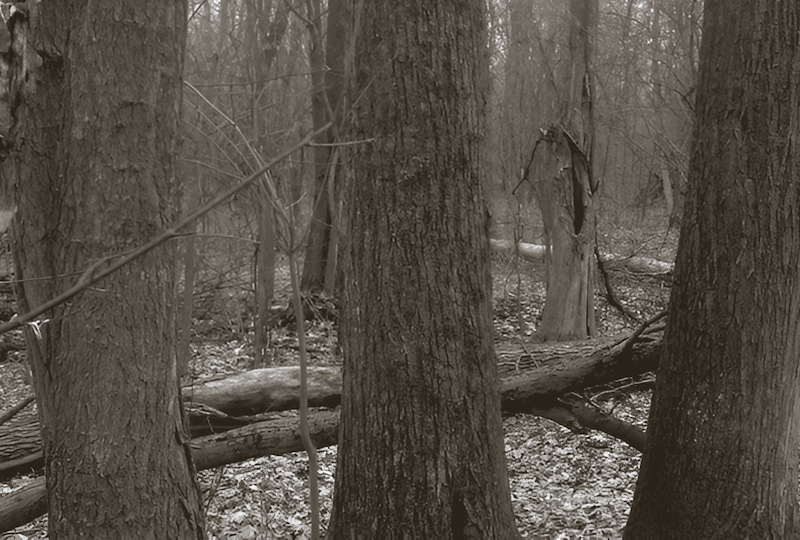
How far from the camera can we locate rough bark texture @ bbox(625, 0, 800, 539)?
11.2 ft

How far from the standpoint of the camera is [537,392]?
529 cm

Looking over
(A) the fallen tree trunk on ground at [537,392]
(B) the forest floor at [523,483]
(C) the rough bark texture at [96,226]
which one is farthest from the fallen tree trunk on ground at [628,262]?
(C) the rough bark texture at [96,226]

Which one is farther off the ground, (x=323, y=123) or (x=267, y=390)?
(x=323, y=123)

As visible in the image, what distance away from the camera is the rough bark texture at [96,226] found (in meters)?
2.57

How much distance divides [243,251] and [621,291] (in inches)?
247

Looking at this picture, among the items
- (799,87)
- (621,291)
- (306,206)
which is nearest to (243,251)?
(306,206)

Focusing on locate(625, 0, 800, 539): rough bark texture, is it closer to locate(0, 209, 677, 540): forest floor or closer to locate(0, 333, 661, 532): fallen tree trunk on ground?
locate(0, 209, 677, 540): forest floor

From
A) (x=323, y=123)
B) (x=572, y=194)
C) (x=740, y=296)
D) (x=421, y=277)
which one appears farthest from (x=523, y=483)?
(x=323, y=123)

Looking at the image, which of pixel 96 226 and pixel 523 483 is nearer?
pixel 96 226

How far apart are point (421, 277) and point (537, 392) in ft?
8.13

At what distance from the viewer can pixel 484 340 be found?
3277 mm

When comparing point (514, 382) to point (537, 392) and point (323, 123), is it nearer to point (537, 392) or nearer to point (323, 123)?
point (537, 392)

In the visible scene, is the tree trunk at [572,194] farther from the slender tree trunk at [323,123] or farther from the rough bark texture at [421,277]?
the rough bark texture at [421,277]

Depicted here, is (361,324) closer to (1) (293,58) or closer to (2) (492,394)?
(2) (492,394)
